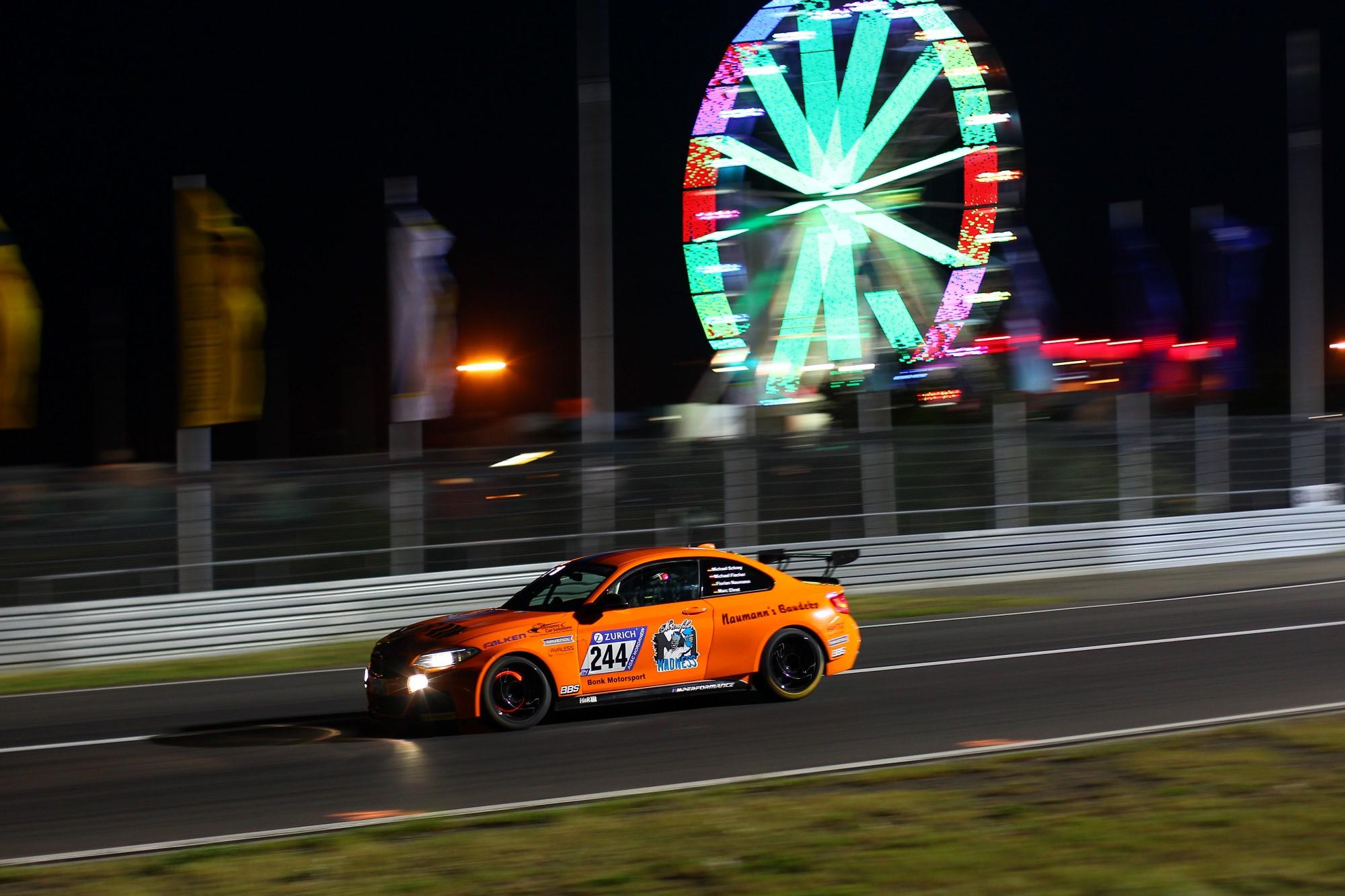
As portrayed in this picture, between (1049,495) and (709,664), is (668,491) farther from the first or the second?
(709,664)

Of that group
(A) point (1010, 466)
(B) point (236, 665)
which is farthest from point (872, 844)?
(A) point (1010, 466)

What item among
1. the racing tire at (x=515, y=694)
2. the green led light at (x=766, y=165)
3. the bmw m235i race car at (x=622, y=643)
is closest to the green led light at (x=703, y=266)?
the green led light at (x=766, y=165)

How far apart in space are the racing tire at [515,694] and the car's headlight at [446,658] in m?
0.16

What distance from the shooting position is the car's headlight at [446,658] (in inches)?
347

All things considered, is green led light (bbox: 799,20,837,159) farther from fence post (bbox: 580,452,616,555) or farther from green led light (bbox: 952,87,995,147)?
fence post (bbox: 580,452,616,555)

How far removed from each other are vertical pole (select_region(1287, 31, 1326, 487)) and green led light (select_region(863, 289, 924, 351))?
22.5 ft

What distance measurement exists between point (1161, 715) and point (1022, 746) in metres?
→ 1.43

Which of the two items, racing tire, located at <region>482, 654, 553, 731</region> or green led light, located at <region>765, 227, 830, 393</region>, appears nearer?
racing tire, located at <region>482, 654, 553, 731</region>

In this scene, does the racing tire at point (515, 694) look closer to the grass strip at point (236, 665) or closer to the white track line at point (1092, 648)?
the white track line at point (1092, 648)

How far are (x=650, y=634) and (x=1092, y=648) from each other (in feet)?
14.7

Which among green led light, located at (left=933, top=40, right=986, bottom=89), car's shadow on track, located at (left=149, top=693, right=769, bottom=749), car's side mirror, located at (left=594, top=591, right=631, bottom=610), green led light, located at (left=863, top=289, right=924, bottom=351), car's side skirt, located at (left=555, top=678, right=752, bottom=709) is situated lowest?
car's shadow on track, located at (left=149, top=693, right=769, bottom=749)

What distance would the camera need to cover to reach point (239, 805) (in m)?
7.23

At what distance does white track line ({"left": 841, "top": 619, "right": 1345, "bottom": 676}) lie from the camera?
1131 centimetres

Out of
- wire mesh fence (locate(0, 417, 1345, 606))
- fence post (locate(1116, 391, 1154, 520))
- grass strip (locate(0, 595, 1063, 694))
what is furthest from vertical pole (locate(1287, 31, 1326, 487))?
grass strip (locate(0, 595, 1063, 694))
